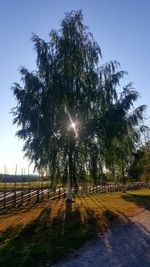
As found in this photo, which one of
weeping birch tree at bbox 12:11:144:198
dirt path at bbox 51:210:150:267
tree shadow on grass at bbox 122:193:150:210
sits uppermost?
weeping birch tree at bbox 12:11:144:198

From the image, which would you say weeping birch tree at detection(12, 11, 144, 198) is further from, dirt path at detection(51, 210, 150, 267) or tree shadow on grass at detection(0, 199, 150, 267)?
dirt path at detection(51, 210, 150, 267)

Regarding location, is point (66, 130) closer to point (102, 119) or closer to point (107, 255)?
point (102, 119)

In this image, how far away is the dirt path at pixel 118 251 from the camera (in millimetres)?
8008

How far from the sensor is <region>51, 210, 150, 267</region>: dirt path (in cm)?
801

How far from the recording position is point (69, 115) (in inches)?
861

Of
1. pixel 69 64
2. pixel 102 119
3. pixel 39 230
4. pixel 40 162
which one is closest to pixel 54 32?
pixel 69 64

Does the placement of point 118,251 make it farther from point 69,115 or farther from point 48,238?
point 69,115

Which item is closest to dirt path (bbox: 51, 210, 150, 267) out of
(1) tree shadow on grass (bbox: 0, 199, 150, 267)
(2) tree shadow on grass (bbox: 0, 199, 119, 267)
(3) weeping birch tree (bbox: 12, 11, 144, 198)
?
(1) tree shadow on grass (bbox: 0, 199, 150, 267)

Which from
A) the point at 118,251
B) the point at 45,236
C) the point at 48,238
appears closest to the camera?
the point at 118,251

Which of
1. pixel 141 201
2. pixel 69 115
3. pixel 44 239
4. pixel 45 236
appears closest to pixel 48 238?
pixel 44 239

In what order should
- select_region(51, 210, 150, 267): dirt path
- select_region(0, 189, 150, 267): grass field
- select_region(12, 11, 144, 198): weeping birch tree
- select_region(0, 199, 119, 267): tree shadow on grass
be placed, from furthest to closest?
select_region(12, 11, 144, 198): weeping birch tree, select_region(0, 189, 150, 267): grass field, select_region(0, 199, 119, 267): tree shadow on grass, select_region(51, 210, 150, 267): dirt path

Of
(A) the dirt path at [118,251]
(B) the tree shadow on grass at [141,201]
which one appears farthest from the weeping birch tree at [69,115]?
(A) the dirt path at [118,251]

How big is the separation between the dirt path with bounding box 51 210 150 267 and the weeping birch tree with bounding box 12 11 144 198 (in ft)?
29.2

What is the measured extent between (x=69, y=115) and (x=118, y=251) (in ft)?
43.8
